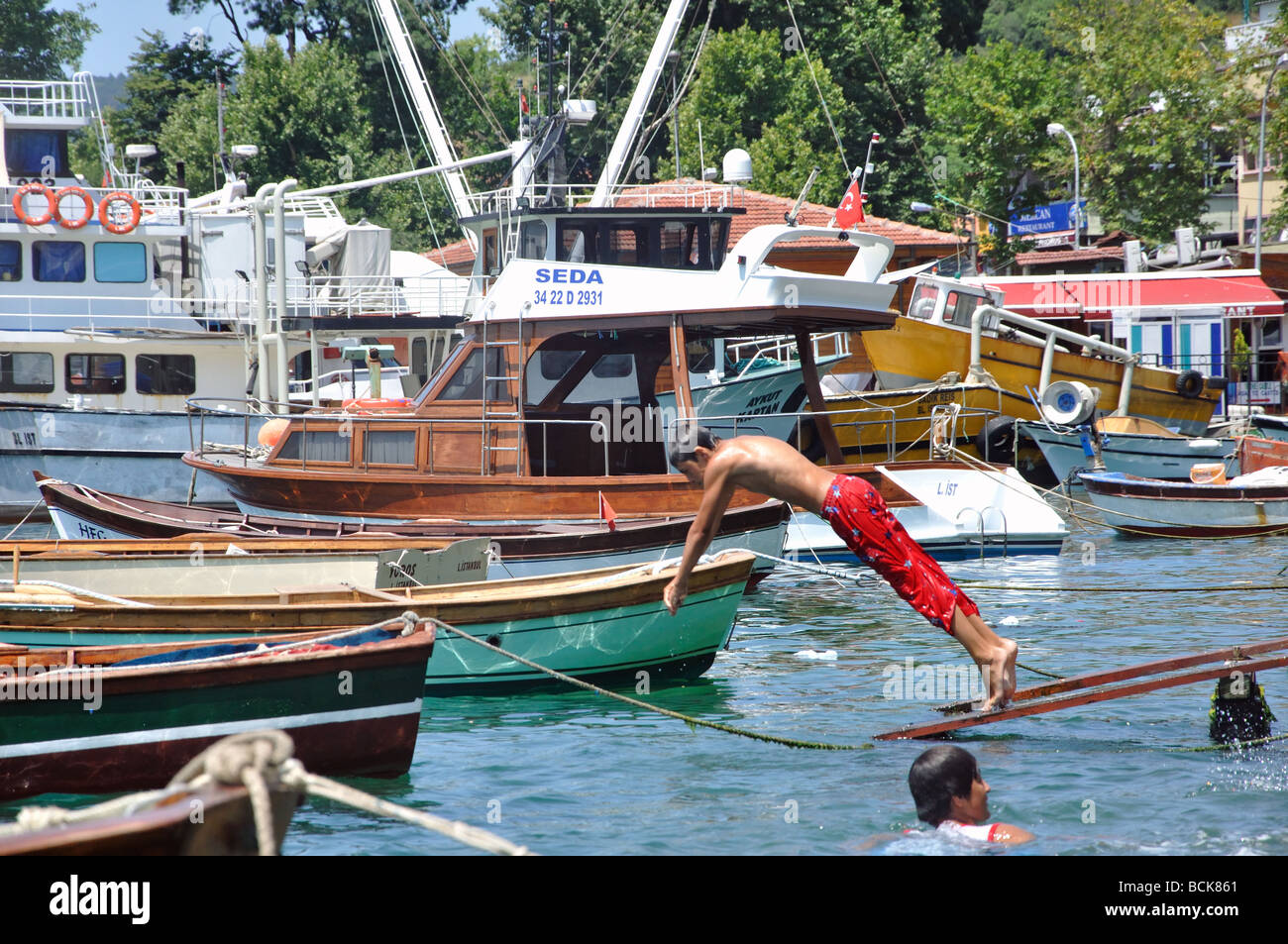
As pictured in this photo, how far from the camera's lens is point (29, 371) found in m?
23.5

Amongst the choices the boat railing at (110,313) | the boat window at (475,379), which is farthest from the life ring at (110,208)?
the boat window at (475,379)

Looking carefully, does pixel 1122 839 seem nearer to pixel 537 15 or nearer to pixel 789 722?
pixel 789 722

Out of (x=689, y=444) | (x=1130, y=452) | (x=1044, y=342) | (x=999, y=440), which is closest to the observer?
(x=689, y=444)

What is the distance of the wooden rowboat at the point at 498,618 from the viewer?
8742 mm

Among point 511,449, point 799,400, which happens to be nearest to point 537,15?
point 799,400

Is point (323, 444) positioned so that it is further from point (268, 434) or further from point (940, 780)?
point (940, 780)

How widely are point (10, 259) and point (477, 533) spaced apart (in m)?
14.5

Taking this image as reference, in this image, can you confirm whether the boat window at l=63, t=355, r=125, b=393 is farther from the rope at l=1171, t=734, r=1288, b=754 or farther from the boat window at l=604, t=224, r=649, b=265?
the rope at l=1171, t=734, r=1288, b=754

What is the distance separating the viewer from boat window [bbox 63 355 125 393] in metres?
23.6

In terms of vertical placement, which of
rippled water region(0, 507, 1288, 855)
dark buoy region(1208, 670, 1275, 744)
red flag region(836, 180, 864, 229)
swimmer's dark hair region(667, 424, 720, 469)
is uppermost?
red flag region(836, 180, 864, 229)

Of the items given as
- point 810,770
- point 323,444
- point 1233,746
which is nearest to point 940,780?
point 810,770

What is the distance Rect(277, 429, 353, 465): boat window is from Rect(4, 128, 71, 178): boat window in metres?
13.0

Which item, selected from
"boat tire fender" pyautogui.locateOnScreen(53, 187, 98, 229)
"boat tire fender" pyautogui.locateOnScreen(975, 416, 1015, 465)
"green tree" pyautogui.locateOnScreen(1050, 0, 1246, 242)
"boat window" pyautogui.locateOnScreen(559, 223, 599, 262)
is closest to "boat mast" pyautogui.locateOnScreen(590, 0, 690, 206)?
"boat window" pyautogui.locateOnScreen(559, 223, 599, 262)
